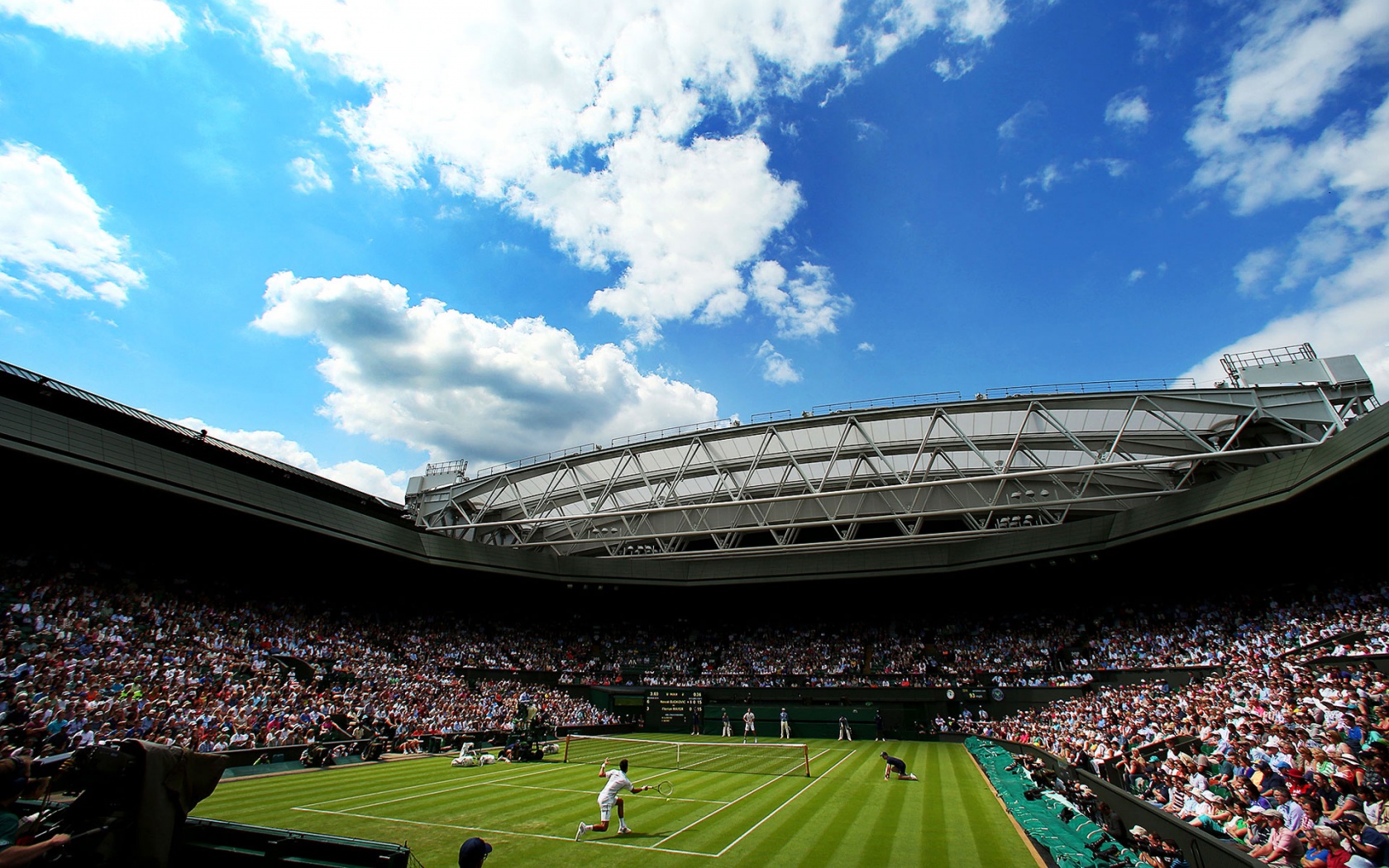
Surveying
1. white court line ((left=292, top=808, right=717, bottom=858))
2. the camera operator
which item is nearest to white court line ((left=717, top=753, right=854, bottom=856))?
white court line ((left=292, top=808, right=717, bottom=858))

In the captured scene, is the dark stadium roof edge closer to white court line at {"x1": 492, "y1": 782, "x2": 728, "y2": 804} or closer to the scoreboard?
the scoreboard

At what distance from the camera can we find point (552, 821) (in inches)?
547

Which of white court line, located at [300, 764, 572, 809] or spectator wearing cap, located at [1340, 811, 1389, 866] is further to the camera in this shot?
white court line, located at [300, 764, 572, 809]

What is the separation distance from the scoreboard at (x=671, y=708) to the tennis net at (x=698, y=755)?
5934 millimetres

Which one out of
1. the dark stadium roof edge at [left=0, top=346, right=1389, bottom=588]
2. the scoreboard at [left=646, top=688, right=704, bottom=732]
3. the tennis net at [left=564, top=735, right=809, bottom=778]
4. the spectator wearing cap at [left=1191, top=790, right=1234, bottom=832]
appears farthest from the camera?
the scoreboard at [left=646, top=688, right=704, bottom=732]

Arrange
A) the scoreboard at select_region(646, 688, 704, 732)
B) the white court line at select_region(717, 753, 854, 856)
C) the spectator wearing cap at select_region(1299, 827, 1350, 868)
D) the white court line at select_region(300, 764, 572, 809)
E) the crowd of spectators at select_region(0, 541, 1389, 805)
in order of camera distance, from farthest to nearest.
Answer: the scoreboard at select_region(646, 688, 704, 732) → the crowd of spectators at select_region(0, 541, 1389, 805) → the white court line at select_region(300, 764, 572, 809) → the white court line at select_region(717, 753, 854, 856) → the spectator wearing cap at select_region(1299, 827, 1350, 868)

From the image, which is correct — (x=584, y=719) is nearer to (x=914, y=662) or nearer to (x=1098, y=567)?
(x=914, y=662)

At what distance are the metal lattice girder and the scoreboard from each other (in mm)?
9778

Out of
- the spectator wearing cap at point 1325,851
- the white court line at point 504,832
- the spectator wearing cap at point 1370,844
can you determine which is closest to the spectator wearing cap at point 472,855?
the white court line at point 504,832

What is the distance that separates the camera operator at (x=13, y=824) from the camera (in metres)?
4.86

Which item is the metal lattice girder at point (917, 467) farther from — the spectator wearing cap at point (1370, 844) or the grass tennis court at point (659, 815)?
the spectator wearing cap at point (1370, 844)

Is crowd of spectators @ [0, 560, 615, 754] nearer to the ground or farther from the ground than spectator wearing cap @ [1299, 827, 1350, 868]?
farther from the ground

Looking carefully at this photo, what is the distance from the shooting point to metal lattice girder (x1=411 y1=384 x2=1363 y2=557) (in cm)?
2777

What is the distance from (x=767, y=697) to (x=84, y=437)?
3619cm
